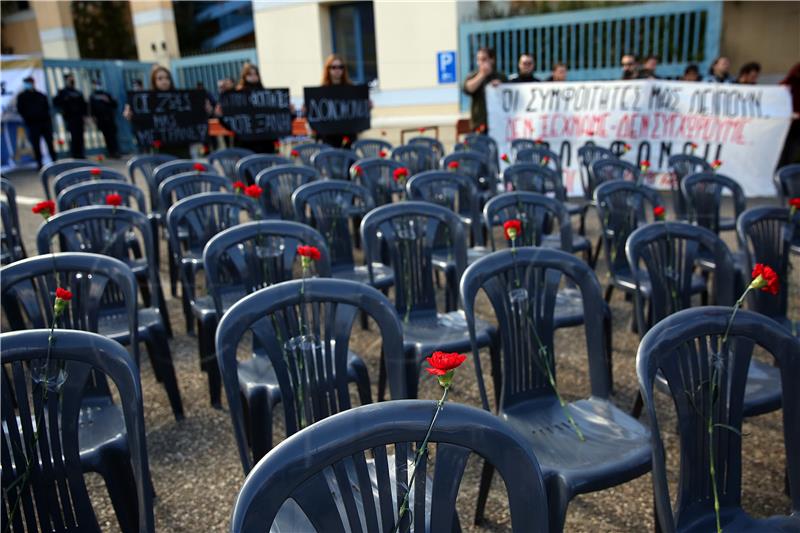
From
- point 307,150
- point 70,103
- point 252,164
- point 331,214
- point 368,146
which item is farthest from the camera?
point 70,103

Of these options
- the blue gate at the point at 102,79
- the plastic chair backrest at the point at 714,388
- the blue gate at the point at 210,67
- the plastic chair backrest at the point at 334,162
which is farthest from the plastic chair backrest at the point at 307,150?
the blue gate at the point at 102,79

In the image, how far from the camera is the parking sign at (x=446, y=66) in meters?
11.9

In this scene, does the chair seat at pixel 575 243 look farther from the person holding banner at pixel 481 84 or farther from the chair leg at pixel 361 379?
the person holding banner at pixel 481 84

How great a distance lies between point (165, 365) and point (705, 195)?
3729mm

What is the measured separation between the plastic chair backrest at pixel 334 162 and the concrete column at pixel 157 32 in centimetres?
1440

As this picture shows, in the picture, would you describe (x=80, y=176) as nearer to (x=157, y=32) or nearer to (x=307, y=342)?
(x=307, y=342)

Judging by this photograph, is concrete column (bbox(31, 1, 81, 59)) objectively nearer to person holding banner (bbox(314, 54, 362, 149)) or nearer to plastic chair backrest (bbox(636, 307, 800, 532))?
person holding banner (bbox(314, 54, 362, 149))

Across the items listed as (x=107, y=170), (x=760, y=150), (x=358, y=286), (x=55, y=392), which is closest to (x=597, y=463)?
(x=358, y=286)

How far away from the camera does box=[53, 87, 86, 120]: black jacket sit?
11.8 m

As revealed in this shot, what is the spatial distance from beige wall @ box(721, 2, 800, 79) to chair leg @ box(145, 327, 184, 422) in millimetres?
11069

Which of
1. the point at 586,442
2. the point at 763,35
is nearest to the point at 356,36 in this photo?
the point at 763,35

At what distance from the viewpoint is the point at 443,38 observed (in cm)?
1187

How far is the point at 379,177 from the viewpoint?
516cm

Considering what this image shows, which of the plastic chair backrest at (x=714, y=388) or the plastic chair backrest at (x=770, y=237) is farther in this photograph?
the plastic chair backrest at (x=770, y=237)
